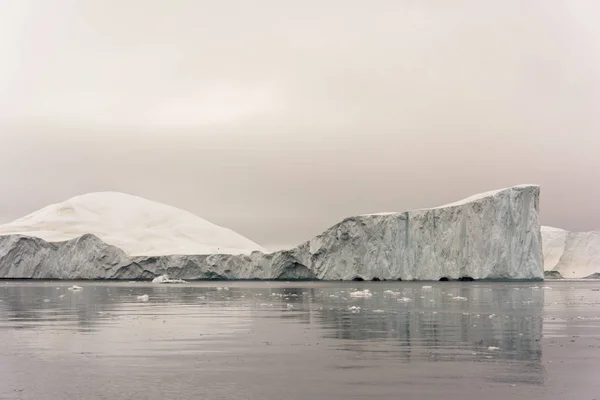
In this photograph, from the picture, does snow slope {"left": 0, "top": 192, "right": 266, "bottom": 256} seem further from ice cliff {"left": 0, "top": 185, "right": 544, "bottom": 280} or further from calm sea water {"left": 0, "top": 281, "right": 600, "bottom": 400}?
calm sea water {"left": 0, "top": 281, "right": 600, "bottom": 400}

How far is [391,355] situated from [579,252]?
103040mm

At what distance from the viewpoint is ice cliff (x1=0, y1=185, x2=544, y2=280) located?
193 feet

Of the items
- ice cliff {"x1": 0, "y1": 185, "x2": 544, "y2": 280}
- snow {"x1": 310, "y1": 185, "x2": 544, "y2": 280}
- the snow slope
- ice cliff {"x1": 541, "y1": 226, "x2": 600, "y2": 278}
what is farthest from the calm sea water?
ice cliff {"x1": 541, "y1": 226, "x2": 600, "y2": 278}

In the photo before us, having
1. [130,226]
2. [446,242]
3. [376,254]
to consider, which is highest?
[130,226]

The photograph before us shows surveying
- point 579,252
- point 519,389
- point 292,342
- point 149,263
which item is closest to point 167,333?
point 292,342

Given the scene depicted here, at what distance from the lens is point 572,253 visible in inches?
4163

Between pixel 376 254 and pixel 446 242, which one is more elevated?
pixel 446 242

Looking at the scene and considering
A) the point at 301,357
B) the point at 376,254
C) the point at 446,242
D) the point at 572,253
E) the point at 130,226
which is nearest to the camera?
the point at 301,357

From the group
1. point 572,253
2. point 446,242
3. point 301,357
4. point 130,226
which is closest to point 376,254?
point 446,242

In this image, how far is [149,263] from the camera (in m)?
77.3

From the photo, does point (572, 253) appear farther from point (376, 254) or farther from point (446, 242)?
point (376, 254)

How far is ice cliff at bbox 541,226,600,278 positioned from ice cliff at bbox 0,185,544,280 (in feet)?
159

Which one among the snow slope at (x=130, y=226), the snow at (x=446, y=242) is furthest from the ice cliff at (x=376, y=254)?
the snow slope at (x=130, y=226)

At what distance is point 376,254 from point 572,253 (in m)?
56.3
